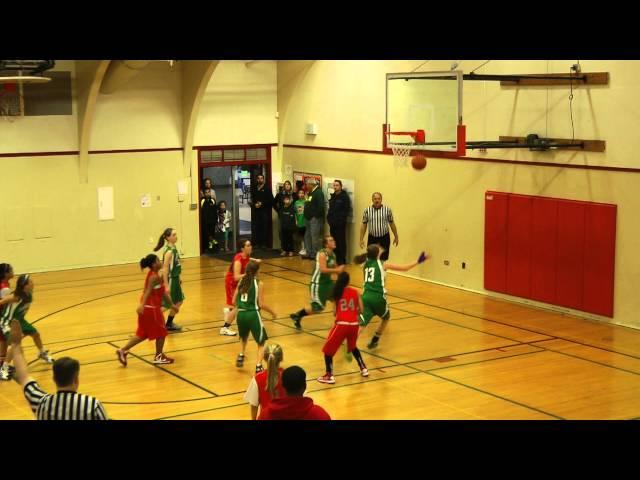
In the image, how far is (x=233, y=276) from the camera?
46.8 ft

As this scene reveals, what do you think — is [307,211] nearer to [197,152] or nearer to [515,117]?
[197,152]

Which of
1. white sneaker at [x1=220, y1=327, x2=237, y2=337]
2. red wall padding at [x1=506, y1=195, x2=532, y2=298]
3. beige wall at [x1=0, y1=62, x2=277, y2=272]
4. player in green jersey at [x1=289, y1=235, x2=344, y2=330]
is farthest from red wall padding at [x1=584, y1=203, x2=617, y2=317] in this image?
beige wall at [x1=0, y1=62, x2=277, y2=272]

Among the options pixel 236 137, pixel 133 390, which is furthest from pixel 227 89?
pixel 133 390

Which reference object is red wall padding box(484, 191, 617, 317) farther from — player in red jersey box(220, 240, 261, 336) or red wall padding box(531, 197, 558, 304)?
player in red jersey box(220, 240, 261, 336)

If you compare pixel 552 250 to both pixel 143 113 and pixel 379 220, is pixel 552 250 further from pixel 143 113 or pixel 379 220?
pixel 143 113

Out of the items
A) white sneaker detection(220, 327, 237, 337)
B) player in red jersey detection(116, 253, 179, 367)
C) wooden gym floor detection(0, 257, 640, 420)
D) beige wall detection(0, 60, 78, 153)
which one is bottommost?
wooden gym floor detection(0, 257, 640, 420)

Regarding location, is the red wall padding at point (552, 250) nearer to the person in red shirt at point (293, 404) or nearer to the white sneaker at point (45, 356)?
the white sneaker at point (45, 356)

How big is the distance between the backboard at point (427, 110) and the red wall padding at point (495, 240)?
60.7 inches

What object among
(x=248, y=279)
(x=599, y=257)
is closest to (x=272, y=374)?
(x=248, y=279)

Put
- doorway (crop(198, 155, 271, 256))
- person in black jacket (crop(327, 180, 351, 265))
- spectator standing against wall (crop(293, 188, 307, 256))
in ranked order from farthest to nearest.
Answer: doorway (crop(198, 155, 271, 256)) → spectator standing against wall (crop(293, 188, 307, 256)) → person in black jacket (crop(327, 180, 351, 265))

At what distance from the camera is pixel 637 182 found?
1512cm

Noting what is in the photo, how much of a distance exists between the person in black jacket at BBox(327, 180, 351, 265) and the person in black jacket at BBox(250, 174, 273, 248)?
256 centimetres

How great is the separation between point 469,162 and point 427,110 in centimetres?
154

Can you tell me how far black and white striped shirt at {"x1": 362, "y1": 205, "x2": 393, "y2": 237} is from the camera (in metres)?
19.0
